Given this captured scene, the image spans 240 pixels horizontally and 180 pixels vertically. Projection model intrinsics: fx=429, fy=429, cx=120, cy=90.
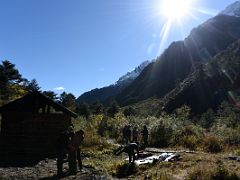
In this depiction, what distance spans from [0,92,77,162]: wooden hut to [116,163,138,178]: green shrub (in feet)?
22.2

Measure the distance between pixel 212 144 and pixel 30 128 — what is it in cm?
1220

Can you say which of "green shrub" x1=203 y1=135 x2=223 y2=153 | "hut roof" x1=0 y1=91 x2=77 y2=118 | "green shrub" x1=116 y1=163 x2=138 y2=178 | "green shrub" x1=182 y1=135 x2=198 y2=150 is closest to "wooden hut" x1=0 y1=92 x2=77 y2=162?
"hut roof" x1=0 y1=91 x2=77 y2=118

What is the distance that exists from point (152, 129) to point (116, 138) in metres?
6.37

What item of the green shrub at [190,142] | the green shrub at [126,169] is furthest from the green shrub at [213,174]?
the green shrub at [190,142]

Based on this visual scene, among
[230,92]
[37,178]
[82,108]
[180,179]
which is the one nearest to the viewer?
[180,179]

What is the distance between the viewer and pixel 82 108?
88438 mm

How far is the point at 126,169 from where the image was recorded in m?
20.5

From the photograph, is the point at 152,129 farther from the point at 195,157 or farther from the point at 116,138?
the point at 195,157

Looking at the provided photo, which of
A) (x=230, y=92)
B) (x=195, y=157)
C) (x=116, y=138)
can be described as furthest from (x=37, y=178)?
(x=230, y=92)

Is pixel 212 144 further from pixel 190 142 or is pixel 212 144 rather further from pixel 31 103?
pixel 31 103

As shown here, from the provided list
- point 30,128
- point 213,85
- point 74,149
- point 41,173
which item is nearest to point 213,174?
point 74,149

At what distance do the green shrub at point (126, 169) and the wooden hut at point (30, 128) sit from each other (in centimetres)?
676

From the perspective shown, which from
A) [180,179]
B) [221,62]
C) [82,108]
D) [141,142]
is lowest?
[180,179]

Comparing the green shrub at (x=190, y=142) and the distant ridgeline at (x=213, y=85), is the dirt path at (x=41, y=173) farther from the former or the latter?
the distant ridgeline at (x=213, y=85)
